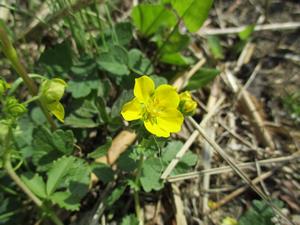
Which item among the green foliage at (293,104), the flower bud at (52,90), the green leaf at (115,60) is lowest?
the green foliage at (293,104)

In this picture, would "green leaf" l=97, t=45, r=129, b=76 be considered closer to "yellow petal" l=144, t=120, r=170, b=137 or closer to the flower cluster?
the flower cluster

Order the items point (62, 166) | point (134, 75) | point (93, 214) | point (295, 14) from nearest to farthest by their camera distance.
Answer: point (62, 166) → point (93, 214) → point (134, 75) → point (295, 14)

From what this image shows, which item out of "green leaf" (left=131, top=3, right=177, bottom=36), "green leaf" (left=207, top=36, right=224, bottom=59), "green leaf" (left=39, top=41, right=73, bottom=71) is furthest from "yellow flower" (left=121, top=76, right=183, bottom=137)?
"green leaf" (left=207, top=36, right=224, bottom=59)

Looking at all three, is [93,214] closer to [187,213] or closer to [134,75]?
[187,213]

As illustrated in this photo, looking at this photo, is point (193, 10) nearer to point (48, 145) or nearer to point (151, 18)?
point (151, 18)

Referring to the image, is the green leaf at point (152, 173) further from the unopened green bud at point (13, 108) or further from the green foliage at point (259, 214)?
the unopened green bud at point (13, 108)

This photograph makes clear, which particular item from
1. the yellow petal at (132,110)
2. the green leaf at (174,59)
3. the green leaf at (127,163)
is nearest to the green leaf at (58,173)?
the green leaf at (127,163)

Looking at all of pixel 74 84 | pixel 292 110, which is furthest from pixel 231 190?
pixel 74 84
